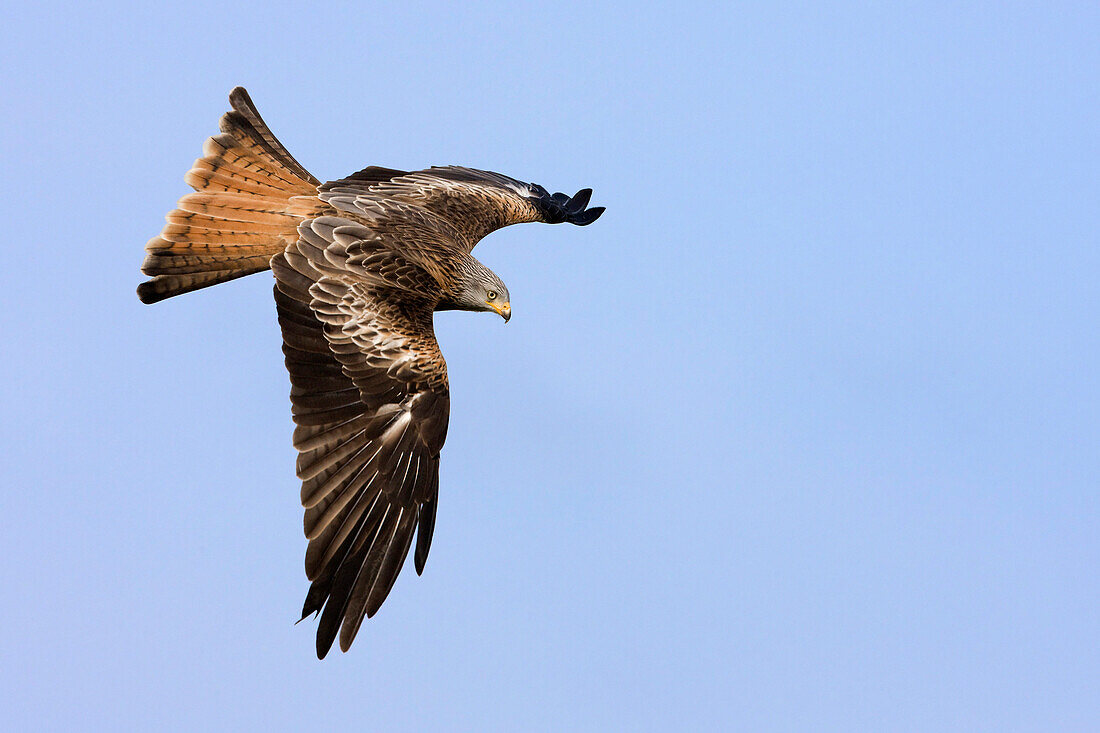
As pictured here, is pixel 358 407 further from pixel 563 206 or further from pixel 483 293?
pixel 563 206

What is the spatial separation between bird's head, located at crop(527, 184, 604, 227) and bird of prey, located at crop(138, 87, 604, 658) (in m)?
1.66

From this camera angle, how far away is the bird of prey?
397 inches

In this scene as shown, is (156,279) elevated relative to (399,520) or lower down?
elevated

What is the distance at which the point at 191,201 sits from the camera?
11695mm

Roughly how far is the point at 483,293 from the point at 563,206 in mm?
3118

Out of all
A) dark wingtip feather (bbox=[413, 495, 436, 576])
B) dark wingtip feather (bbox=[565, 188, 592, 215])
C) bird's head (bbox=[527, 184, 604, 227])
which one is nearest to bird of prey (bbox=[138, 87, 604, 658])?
dark wingtip feather (bbox=[413, 495, 436, 576])

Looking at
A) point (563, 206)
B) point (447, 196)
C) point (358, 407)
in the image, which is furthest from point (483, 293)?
point (563, 206)

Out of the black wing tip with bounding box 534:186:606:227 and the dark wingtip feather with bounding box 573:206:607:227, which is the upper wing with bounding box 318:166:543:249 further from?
the dark wingtip feather with bounding box 573:206:607:227

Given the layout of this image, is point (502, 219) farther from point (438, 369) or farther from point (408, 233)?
point (438, 369)

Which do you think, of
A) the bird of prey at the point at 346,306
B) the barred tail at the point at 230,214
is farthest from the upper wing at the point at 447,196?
the barred tail at the point at 230,214

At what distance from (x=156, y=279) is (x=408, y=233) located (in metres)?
2.10

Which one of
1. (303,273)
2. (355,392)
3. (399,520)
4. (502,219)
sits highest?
(502,219)

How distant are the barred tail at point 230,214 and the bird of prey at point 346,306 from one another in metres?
0.01

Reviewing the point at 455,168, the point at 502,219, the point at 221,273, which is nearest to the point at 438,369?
the point at 221,273
